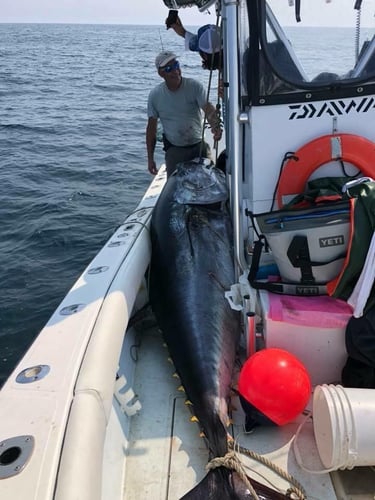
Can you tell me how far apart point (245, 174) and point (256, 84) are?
0.63 m

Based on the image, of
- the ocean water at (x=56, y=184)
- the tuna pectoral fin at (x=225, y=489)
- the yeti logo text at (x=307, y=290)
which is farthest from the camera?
the ocean water at (x=56, y=184)

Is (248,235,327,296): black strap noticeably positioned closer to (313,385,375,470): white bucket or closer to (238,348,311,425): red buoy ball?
(238,348,311,425): red buoy ball

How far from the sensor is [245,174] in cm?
320

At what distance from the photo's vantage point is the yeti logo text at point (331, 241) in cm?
251

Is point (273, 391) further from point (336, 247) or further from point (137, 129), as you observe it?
point (137, 129)

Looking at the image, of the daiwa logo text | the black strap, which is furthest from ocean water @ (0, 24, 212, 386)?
the daiwa logo text

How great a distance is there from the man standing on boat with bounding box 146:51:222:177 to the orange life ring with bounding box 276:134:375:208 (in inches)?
82.5

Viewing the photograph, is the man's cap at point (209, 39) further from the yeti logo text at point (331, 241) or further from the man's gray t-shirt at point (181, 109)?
the yeti logo text at point (331, 241)

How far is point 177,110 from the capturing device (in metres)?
5.24

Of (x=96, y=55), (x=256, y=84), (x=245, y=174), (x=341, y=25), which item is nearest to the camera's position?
(x=256, y=84)

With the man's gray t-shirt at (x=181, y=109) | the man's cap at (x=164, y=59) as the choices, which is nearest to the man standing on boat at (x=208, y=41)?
the man's cap at (x=164, y=59)

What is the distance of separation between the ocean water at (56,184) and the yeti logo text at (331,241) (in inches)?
118

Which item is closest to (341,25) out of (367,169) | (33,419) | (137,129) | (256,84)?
(256,84)

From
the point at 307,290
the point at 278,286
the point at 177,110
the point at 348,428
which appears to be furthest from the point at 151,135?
the point at 348,428
